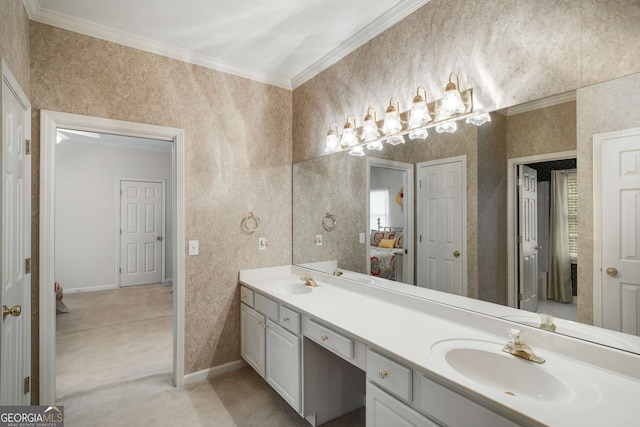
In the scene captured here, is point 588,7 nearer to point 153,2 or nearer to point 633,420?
point 633,420

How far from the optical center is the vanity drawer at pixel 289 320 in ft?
6.50

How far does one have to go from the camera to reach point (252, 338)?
102 inches

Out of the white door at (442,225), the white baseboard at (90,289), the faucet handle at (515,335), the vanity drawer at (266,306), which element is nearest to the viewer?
the faucet handle at (515,335)

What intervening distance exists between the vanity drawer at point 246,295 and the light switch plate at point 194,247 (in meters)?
0.50

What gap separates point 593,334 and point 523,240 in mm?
442

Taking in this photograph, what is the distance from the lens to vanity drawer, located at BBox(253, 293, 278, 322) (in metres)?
2.24

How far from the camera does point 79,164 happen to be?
5422 mm

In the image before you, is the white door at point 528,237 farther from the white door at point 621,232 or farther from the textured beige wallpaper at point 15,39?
the textured beige wallpaper at point 15,39

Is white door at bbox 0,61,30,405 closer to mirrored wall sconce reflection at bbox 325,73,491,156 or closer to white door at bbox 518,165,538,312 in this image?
mirrored wall sconce reflection at bbox 325,73,491,156

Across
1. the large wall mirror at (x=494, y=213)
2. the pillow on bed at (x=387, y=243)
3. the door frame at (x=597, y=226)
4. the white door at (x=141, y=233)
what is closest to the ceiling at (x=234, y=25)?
the large wall mirror at (x=494, y=213)

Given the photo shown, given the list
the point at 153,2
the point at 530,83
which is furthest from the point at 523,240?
the point at 153,2

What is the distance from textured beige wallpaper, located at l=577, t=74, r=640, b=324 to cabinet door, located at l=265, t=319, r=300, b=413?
1.48 m

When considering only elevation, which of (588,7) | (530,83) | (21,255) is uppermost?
(588,7)

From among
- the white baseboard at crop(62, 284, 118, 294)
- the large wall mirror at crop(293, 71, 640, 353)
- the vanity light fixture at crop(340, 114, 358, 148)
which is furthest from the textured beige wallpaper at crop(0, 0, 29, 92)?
the white baseboard at crop(62, 284, 118, 294)
